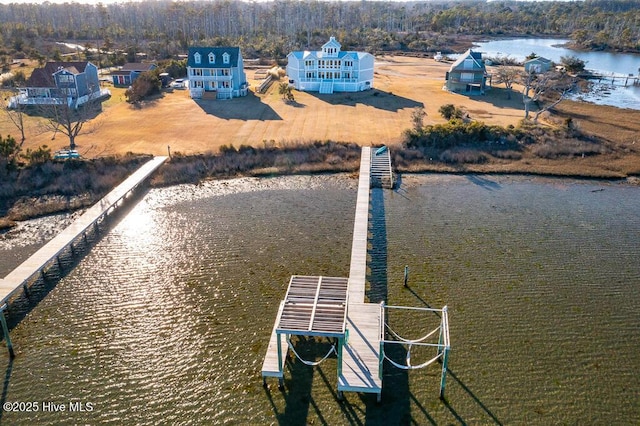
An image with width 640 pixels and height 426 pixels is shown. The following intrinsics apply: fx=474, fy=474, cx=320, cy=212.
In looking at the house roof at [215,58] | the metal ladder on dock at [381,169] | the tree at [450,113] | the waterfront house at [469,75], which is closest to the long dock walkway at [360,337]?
the metal ladder on dock at [381,169]

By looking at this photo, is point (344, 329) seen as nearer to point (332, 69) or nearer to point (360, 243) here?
point (360, 243)

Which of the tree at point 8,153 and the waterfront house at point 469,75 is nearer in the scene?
the tree at point 8,153

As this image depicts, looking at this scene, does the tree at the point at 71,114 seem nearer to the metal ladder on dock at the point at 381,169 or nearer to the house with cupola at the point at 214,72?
the house with cupola at the point at 214,72

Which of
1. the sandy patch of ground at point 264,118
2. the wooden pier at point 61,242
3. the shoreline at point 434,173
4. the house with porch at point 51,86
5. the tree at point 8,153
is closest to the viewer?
the wooden pier at point 61,242

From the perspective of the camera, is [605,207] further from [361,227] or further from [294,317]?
[294,317]

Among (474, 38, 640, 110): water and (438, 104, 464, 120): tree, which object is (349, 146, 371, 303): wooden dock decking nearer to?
(438, 104, 464, 120): tree

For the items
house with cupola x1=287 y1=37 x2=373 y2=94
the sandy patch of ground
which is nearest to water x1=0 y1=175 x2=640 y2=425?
the sandy patch of ground

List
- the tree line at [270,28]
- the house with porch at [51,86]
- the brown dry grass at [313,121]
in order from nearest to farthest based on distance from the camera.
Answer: the brown dry grass at [313,121]
the house with porch at [51,86]
the tree line at [270,28]

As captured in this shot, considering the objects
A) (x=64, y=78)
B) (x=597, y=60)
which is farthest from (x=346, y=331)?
(x=597, y=60)
